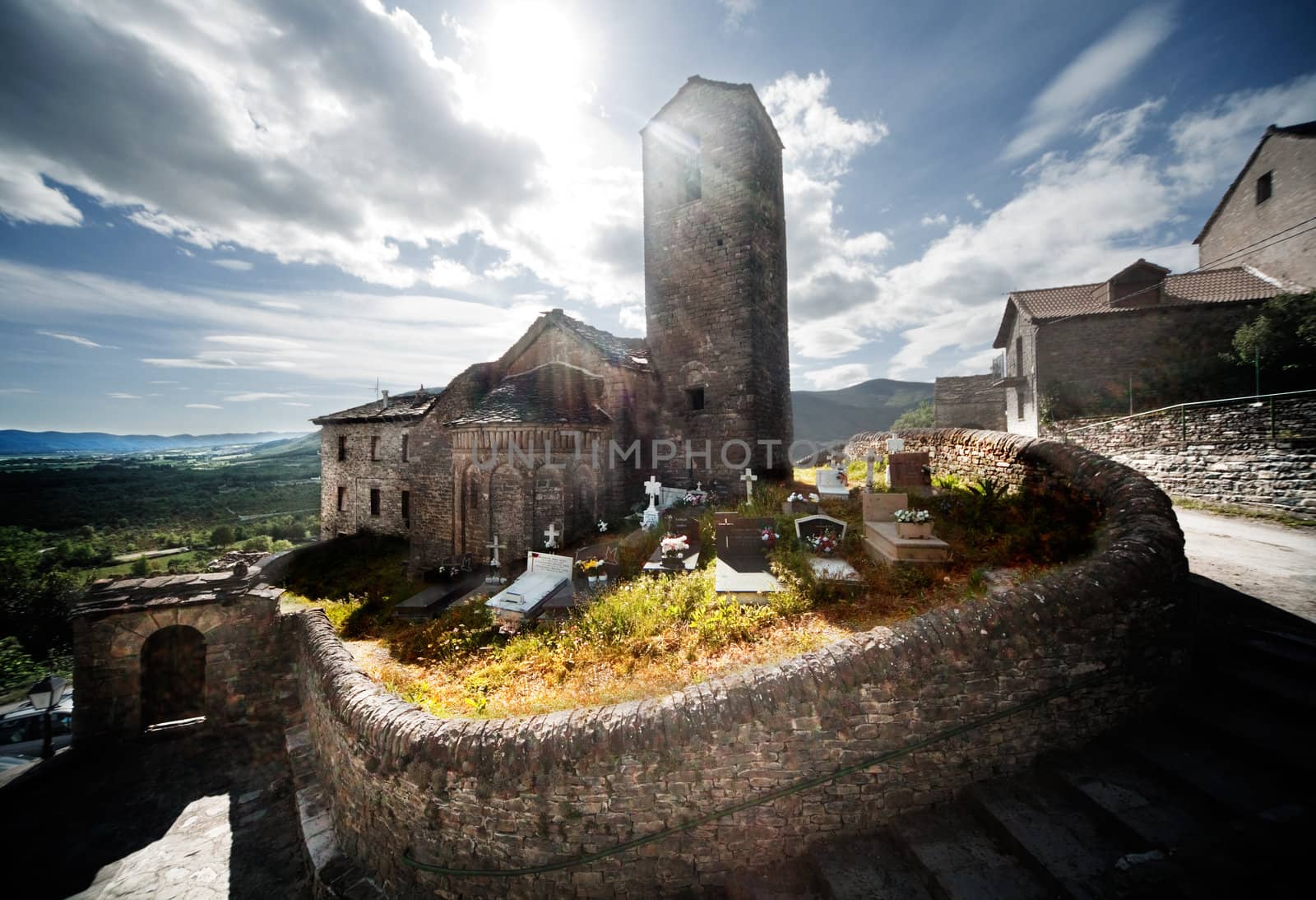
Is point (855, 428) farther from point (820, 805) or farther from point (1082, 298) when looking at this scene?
point (820, 805)

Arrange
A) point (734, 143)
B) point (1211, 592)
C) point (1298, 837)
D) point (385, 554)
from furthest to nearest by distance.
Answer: point (385, 554), point (734, 143), point (1211, 592), point (1298, 837)

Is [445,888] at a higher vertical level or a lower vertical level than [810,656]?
lower

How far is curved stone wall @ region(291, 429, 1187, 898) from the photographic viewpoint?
4156 millimetres

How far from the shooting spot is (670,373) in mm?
14656

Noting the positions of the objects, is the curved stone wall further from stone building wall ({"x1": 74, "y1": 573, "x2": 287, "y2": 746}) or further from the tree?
the tree

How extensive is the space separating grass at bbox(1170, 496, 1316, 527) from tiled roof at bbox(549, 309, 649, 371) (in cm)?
1496

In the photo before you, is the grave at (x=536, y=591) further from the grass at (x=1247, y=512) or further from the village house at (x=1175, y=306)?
the village house at (x=1175, y=306)

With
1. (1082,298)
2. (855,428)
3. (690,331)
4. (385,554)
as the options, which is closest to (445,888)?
(690,331)

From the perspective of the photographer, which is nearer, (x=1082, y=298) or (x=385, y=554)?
(x=385, y=554)

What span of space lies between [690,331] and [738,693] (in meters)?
11.8

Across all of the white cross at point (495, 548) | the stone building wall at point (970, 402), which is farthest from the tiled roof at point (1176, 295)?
the white cross at point (495, 548)

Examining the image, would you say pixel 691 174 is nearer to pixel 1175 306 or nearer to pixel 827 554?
pixel 827 554

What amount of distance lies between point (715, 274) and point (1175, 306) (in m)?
21.4

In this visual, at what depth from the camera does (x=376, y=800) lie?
16.9ft
